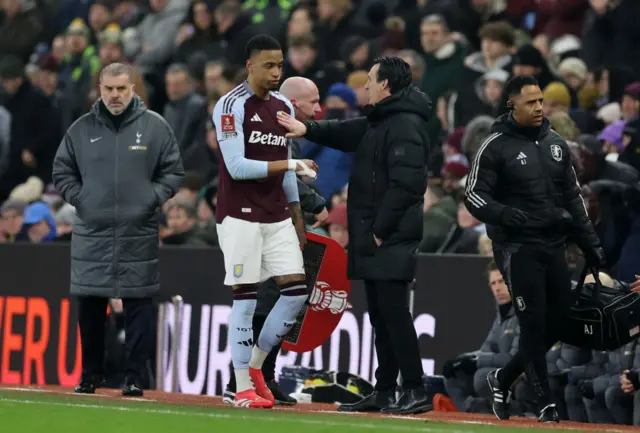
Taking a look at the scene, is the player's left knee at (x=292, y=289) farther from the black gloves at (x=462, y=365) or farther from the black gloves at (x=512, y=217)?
the black gloves at (x=462, y=365)

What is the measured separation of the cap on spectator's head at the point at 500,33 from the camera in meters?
15.9

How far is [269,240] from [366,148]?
34.3 inches

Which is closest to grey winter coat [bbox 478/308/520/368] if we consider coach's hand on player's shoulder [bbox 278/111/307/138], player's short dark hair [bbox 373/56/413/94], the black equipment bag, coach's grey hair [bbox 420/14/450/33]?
the black equipment bag

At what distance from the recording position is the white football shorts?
34.9 ft

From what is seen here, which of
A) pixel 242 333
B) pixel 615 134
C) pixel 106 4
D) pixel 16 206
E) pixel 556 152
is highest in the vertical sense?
pixel 106 4

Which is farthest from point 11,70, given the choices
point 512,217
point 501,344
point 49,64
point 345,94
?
point 512,217

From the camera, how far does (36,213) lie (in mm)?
17266

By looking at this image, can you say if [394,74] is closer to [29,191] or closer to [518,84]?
[518,84]

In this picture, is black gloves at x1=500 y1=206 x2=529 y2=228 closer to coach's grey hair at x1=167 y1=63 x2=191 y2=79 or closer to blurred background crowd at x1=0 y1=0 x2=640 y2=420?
blurred background crowd at x1=0 y1=0 x2=640 y2=420

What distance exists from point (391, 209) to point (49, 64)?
12298 millimetres

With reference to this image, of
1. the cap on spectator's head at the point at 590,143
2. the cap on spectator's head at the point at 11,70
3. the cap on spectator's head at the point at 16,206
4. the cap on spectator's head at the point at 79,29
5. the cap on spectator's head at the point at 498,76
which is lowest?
the cap on spectator's head at the point at 590,143

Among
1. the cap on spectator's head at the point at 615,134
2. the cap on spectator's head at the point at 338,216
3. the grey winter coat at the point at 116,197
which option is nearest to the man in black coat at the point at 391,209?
the grey winter coat at the point at 116,197

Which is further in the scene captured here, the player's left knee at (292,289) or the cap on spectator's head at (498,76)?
the cap on spectator's head at (498,76)

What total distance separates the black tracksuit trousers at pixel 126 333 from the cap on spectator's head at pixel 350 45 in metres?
6.02
